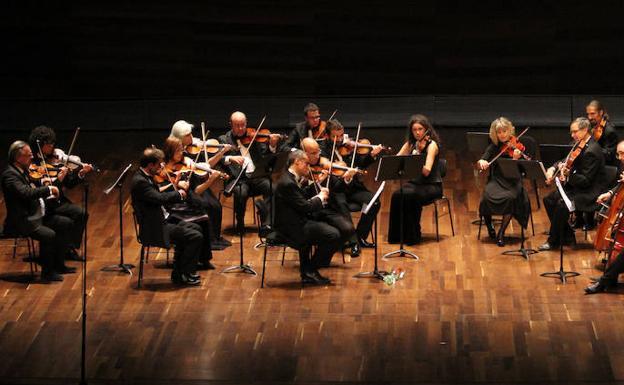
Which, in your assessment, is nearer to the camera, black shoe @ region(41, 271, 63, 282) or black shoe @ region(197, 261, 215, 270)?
black shoe @ region(41, 271, 63, 282)

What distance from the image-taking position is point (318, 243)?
324 inches

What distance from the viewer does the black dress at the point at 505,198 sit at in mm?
8898

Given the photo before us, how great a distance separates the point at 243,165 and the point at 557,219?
251cm

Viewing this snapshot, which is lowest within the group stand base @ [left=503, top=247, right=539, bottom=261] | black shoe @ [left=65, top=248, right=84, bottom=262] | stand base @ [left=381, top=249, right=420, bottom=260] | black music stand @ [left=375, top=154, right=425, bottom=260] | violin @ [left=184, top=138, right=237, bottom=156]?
black shoe @ [left=65, top=248, right=84, bottom=262]

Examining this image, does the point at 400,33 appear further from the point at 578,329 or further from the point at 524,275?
the point at 578,329

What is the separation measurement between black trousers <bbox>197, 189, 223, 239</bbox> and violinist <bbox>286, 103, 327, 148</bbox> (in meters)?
0.86

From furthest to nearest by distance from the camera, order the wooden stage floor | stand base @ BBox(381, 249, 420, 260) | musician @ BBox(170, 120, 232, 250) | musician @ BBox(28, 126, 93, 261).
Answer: musician @ BBox(170, 120, 232, 250) < stand base @ BBox(381, 249, 420, 260) < musician @ BBox(28, 126, 93, 261) < the wooden stage floor

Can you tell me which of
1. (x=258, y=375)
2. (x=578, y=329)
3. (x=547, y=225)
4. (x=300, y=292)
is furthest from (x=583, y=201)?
(x=258, y=375)

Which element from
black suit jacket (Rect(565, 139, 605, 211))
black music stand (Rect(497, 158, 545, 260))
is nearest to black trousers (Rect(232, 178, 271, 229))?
black music stand (Rect(497, 158, 545, 260))

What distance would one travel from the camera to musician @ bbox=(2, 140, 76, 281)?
8.02 meters

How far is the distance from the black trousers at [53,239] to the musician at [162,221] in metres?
0.62

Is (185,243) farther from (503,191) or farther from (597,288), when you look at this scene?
(597,288)

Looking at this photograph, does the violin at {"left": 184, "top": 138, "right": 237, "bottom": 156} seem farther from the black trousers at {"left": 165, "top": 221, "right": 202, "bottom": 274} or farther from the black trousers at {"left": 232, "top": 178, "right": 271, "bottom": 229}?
the black trousers at {"left": 165, "top": 221, "right": 202, "bottom": 274}

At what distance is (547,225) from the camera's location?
31.1 feet
